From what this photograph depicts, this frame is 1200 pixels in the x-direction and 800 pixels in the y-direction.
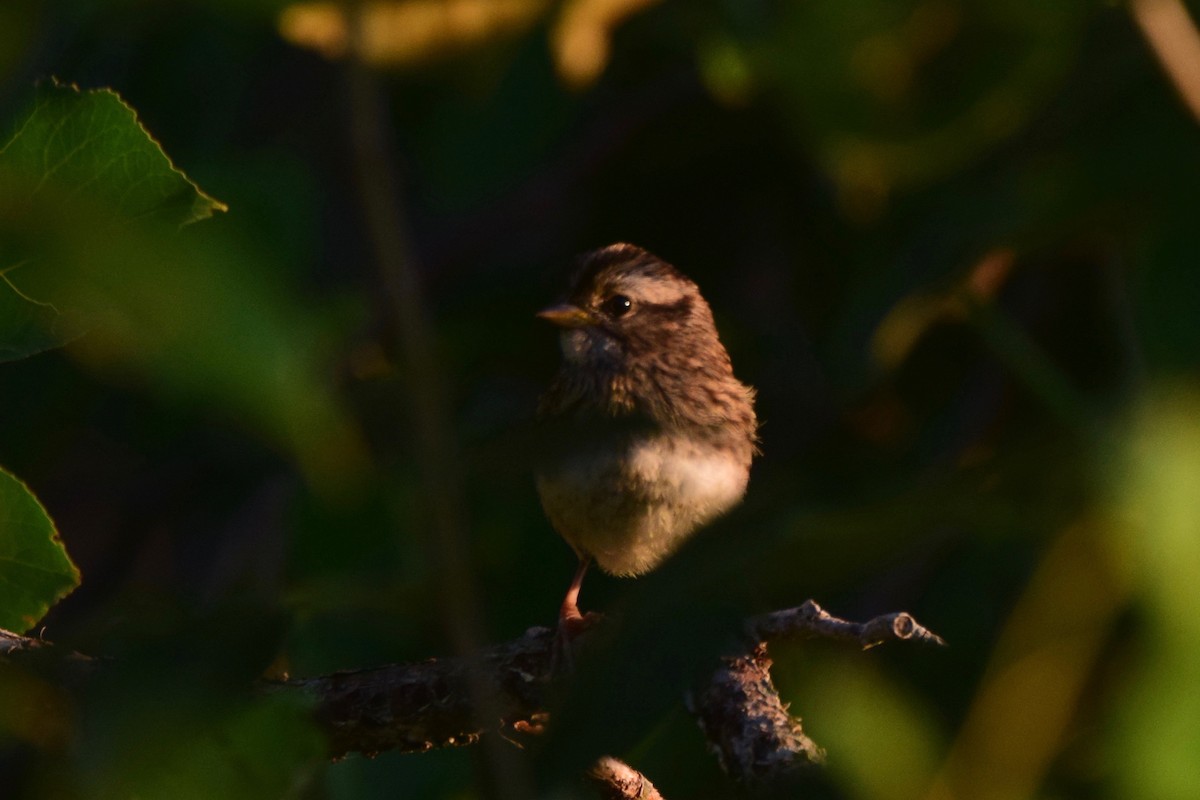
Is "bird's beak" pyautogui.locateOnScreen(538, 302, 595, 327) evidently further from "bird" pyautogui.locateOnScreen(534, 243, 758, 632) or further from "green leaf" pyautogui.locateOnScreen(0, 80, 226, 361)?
"green leaf" pyautogui.locateOnScreen(0, 80, 226, 361)

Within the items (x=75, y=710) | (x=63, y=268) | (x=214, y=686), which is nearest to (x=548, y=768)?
(x=214, y=686)

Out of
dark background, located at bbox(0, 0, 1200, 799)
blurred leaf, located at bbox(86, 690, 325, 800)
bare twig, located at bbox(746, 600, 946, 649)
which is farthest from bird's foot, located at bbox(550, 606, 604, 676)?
blurred leaf, located at bbox(86, 690, 325, 800)

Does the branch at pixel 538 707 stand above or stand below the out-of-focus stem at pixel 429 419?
above

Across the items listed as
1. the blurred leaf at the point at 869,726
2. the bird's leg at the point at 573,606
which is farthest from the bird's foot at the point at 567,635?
the blurred leaf at the point at 869,726

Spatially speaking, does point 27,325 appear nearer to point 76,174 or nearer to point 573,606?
point 76,174

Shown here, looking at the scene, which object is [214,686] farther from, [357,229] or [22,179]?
[357,229]

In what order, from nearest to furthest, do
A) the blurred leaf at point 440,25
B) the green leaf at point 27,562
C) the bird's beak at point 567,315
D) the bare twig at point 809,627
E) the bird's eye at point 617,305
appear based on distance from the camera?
the green leaf at point 27,562 < the bare twig at point 809,627 < the blurred leaf at point 440,25 < the bird's beak at point 567,315 < the bird's eye at point 617,305

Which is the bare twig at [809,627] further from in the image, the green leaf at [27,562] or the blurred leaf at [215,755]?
the green leaf at [27,562]
